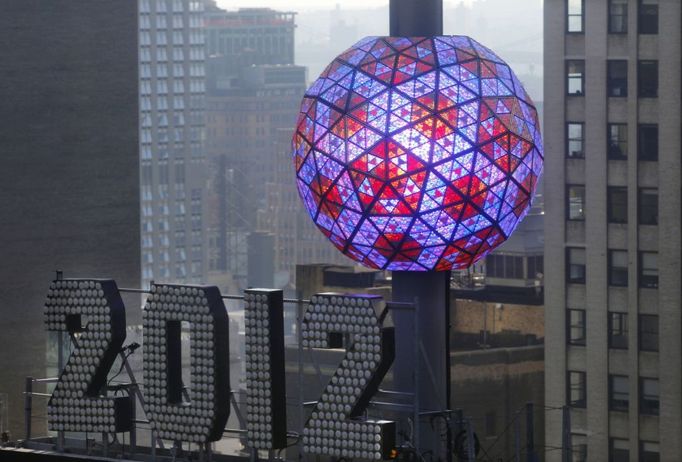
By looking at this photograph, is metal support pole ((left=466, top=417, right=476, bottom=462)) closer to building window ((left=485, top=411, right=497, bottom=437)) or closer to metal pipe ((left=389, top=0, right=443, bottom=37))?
metal pipe ((left=389, top=0, right=443, bottom=37))

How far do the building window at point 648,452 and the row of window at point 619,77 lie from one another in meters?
14.6

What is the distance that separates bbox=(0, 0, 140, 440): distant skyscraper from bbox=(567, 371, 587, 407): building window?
2560cm

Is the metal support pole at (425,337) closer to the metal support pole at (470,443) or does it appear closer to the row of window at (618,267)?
the metal support pole at (470,443)

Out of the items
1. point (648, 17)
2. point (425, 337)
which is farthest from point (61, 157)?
point (425, 337)

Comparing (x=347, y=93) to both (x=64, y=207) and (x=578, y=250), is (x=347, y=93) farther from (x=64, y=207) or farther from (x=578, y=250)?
(x=64, y=207)

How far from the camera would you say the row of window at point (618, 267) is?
81875 millimetres

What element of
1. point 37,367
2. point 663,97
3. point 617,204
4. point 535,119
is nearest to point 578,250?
point 617,204

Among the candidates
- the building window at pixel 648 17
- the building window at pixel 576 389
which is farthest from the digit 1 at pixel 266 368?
the building window at pixel 576 389

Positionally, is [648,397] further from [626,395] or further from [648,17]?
[648,17]

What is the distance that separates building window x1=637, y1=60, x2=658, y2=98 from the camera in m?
81.0

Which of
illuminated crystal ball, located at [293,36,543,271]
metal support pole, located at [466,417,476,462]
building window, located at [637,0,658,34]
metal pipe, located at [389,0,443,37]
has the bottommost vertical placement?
metal support pole, located at [466,417,476,462]

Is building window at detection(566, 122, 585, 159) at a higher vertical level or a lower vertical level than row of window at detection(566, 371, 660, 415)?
higher

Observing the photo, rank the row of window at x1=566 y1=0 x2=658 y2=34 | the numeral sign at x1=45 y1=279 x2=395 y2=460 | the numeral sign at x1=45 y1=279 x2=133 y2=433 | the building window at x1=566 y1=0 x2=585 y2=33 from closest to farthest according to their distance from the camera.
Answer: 1. the numeral sign at x1=45 y1=279 x2=395 y2=460
2. the numeral sign at x1=45 y1=279 x2=133 y2=433
3. the row of window at x1=566 y1=0 x2=658 y2=34
4. the building window at x1=566 y1=0 x2=585 y2=33

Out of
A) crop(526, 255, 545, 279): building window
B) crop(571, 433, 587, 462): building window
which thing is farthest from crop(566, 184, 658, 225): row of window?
crop(526, 255, 545, 279): building window
